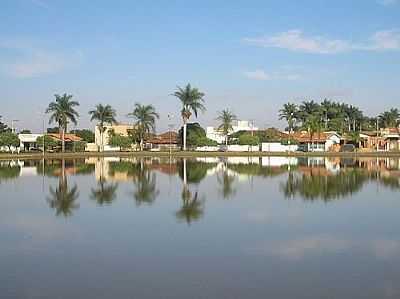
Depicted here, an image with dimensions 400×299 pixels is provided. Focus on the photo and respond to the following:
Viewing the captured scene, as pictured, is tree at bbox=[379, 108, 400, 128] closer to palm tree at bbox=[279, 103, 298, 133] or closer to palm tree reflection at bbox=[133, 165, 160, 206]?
palm tree at bbox=[279, 103, 298, 133]

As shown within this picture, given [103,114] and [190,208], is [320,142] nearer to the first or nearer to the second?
[103,114]

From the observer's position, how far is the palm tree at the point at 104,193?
70.3 feet

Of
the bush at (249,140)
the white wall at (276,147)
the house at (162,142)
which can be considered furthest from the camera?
the house at (162,142)

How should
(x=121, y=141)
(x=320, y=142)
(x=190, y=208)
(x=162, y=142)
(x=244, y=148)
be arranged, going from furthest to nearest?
(x=162, y=142) → (x=244, y=148) → (x=320, y=142) → (x=121, y=141) → (x=190, y=208)

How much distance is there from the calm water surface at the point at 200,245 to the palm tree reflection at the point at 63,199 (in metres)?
0.04

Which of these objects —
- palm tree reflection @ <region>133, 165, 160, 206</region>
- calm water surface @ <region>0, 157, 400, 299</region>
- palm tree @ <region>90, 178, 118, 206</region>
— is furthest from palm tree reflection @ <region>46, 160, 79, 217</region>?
palm tree reflection @ <region>133, 165, 160, 206</region>

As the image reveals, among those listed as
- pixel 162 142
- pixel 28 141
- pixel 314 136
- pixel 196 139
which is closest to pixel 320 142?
pixel 314 136

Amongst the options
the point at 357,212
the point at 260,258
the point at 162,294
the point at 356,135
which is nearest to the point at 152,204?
the point at 357,212

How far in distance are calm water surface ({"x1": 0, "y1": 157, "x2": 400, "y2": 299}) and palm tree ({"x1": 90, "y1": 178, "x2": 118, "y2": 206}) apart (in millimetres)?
119

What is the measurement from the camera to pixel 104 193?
2416cm

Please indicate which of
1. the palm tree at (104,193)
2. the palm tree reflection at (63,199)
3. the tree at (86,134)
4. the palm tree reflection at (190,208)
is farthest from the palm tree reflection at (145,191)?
the tree at (86,134)

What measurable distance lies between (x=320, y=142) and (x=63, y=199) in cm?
7723

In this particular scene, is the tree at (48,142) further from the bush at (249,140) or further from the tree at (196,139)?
the bush at (249,140)

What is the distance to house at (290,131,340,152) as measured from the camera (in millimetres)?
93125
